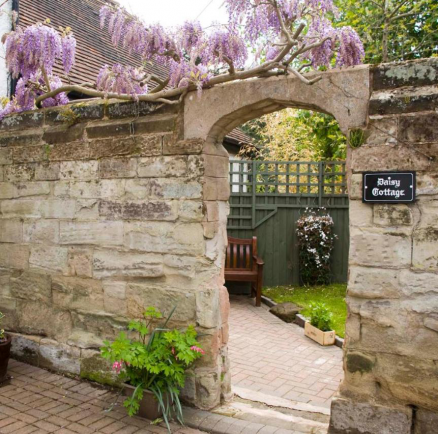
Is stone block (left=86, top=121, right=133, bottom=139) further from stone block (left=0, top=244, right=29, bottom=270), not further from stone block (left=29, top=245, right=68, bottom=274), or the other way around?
stone block (left=0, top=244, right=29, bottom=270)

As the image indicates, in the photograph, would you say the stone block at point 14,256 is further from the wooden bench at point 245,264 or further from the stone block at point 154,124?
the wooden bench at point 245,264

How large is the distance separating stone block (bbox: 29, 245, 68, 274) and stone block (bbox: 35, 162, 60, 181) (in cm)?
66

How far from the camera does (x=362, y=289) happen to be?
3248mm

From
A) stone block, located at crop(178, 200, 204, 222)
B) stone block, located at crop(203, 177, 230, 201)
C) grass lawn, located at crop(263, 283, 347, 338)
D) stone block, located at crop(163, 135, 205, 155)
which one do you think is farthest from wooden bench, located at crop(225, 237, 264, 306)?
stone block, located at crop(163, 135, 205, 155)

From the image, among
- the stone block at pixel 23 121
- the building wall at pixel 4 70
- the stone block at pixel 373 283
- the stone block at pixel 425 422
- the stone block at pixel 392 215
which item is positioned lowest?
the stone block at pixel 425 422

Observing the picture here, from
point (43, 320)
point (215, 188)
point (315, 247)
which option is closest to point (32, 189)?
point (43, 320)

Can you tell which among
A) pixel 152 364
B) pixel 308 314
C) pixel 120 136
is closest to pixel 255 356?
pixel 308 314

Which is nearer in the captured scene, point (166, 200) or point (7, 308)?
point (166, 200)

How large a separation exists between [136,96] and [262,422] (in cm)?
274

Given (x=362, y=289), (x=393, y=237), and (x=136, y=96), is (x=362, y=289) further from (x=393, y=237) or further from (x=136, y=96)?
(x=136, y=96)

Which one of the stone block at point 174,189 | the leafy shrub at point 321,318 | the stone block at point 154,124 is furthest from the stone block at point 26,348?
the leafy shrub at point 321,318

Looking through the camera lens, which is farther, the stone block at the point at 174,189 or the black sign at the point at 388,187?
the stone block at the point at 174,189

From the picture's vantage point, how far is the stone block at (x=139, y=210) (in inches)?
155

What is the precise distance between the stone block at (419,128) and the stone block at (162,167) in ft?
5.45
